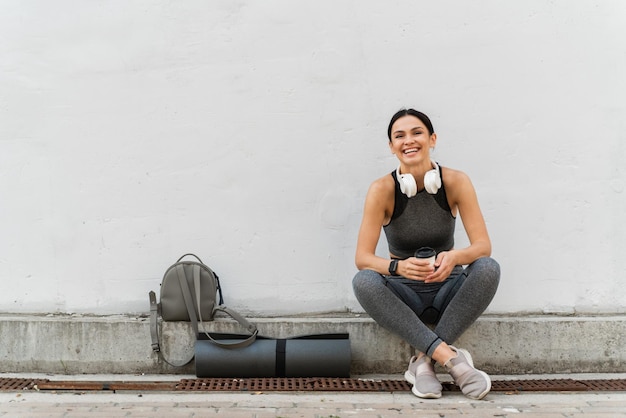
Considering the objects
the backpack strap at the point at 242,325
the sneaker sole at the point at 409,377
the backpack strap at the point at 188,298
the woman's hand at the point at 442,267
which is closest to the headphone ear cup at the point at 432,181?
the woman's hand at the point at 442,267

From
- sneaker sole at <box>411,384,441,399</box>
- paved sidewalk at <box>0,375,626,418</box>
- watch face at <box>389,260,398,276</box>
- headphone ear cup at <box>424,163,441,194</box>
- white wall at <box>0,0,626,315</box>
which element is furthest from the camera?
white wall at <box>0,0,626,315</box>

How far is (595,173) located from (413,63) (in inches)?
51.1

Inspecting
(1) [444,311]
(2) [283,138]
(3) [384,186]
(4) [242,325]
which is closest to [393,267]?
(1) [444,311]

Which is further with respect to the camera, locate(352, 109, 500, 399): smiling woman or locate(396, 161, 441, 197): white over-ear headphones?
locate(396, 161, 441, 197): white over-ear headphones

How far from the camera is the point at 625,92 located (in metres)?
3.87

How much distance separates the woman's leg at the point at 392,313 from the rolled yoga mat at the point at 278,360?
0.32 meters

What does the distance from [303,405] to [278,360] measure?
0.45 m

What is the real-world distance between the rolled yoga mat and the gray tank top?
685 millimetres

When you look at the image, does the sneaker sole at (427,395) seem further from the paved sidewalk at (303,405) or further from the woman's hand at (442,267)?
the woman's hand at (442,267)

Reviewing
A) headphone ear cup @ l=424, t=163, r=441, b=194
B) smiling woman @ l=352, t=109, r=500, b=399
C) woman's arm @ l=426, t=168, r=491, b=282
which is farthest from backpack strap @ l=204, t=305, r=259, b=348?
headphone ear cup @ l=424, t=163, r=441, b=194

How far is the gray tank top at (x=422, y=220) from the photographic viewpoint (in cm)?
350

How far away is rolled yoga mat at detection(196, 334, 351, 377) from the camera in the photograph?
350 centimetres

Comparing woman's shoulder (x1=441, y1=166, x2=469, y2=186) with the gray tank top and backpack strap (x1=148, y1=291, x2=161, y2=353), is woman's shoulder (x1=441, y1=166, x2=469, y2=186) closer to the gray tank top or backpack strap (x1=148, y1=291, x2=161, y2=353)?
the gray tank top

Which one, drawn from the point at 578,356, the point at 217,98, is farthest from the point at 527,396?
the point at 217,98
